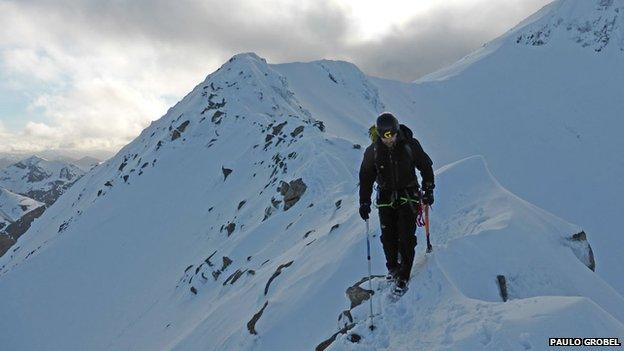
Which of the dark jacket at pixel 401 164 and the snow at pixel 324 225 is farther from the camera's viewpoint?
the snow at pixel 324 225

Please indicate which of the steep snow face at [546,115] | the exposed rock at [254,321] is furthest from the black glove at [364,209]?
the steep snow face at [546,115]

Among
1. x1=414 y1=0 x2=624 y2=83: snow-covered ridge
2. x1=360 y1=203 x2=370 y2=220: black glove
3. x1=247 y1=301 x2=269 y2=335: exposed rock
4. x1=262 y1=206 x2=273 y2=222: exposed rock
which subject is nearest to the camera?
x1=360 y1=203 x2=370 y2=220: black glove

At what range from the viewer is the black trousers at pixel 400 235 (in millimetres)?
7781

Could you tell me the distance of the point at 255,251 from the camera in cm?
2244

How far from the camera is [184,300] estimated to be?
82.4 ft

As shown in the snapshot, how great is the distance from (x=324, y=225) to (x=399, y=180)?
9.89 metres

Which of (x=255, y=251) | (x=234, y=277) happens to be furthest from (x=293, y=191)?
(x=234, y=277)

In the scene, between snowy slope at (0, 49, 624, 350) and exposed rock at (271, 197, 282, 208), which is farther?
exposed rock at (271, 197, 282, 208)

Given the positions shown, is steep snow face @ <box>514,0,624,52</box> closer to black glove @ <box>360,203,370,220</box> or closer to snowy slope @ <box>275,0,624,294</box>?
snowy slope @ <box>275,0,624,294</box>

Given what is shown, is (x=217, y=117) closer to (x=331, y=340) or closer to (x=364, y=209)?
(x=331, y=340)

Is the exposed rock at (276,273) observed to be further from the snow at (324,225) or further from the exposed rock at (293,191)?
the exposed rock at (293,191)

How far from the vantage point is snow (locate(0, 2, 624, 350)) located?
838 cm

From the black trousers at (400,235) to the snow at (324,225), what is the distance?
20.5 inches

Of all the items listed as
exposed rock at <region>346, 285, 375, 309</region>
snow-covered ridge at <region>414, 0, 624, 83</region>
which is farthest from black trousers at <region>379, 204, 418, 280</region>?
snow-covered ridge at <region>414, 0, 624, 83</region>
